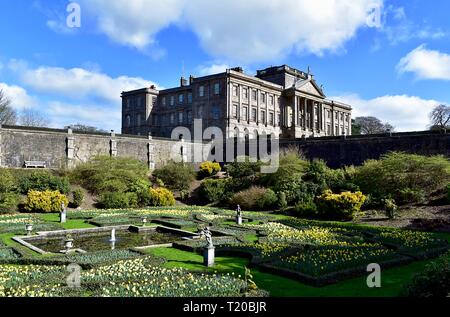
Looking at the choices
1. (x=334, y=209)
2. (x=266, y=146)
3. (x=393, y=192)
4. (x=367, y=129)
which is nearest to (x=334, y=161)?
(x=266, y=146)

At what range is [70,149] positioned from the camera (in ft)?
127

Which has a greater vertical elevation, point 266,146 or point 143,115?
point 143,115

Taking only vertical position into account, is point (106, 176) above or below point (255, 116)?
below

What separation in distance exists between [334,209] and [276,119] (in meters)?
40.9

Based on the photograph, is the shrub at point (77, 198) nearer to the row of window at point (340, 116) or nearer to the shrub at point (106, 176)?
the shrub at point (106, 176)

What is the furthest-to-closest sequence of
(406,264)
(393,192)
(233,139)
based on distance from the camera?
(233,139), (393,192), (406,264)

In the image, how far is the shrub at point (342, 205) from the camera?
2381 cm

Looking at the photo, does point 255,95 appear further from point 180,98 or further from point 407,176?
point 407,176

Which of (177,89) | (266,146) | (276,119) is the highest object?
(177,89)

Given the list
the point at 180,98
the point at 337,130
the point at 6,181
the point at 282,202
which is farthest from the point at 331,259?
the point at 337,130

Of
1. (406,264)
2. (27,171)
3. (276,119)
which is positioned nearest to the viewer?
(406,264)

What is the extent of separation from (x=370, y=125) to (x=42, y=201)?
83.7 metres

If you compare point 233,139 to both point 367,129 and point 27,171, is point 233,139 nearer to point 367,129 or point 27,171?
point 27,171
